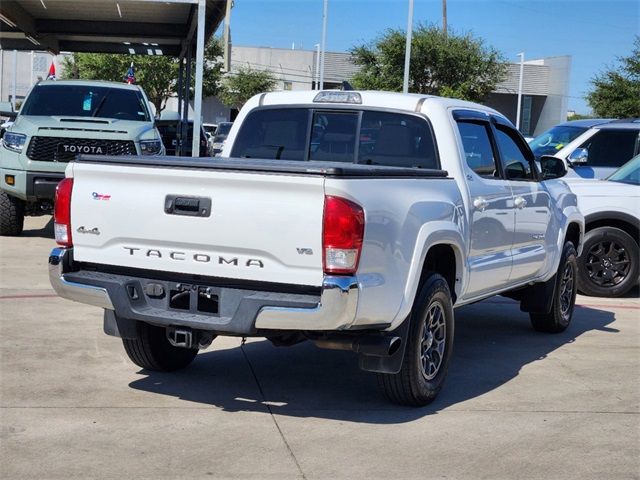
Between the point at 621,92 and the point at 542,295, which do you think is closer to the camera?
the point at 542,295

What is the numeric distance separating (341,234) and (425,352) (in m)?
1.40

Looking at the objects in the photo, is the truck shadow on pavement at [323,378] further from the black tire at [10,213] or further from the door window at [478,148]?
the black tire at [10,213]

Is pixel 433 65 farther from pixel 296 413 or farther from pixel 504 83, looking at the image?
pixel 296 413

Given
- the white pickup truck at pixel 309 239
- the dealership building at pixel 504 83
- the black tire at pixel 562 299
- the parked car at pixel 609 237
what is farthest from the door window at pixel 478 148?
the dealership building at pixel 504 83

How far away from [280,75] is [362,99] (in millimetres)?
61825

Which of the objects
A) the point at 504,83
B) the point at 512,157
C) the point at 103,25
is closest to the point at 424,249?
the point at 512,157

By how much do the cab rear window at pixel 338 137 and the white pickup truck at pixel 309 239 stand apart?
1cm

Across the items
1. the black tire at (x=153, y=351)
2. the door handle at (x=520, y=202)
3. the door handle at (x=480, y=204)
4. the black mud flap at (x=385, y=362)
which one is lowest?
the black tire at (x=153, y=351)

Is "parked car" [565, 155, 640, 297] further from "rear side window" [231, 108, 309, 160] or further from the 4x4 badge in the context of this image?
the 4x4 badge

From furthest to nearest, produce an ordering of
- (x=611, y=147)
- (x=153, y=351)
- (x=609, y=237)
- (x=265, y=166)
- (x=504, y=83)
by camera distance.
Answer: (x=504, y=83)
(x=611, y=147)
(x=609, y=237)
(x=153, y=351)
(x=265, y=166)

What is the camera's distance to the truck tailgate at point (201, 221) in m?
5.06

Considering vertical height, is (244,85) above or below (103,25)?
below

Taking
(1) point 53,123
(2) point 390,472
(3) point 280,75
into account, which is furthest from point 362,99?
(3) point 280,75

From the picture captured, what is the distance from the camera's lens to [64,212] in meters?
5.75
